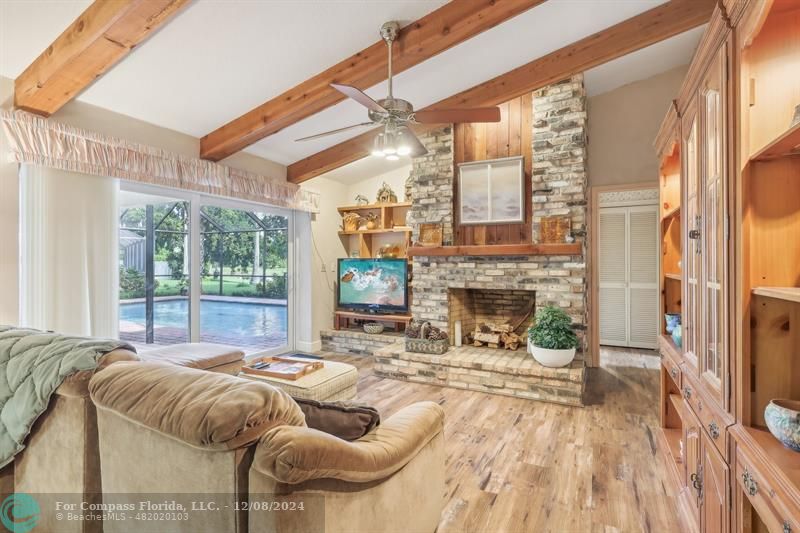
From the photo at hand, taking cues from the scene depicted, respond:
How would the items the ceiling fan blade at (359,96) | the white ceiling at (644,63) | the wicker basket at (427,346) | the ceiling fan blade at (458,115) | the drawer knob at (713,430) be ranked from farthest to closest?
1. the wicker basket at (427,346)
2. the white ceiling at (644,63)
3. the ceiling fan blade at (458,115)
4. the ceiling fan blade at (359,96)
5. the drawer knob at (713,430)

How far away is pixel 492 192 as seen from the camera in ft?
14.1

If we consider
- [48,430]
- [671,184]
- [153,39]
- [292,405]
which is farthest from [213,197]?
[671,184]

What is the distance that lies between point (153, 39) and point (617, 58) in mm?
3824

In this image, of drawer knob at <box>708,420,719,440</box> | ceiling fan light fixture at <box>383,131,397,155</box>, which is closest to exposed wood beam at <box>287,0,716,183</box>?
ceiling fan light fixture at <box>383,131,397,155</box>

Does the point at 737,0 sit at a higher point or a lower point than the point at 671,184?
higher

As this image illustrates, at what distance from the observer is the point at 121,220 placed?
3449 mm

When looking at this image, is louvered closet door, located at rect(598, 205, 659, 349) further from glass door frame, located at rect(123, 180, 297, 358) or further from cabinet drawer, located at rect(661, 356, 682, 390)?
glass door frame, located at rect(123, 180, 297, 358)

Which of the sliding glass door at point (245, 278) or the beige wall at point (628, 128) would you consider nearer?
the beige wall at point (628, 128)

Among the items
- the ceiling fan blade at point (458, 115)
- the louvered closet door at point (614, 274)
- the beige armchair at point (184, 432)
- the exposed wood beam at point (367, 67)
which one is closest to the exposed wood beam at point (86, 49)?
the exposed wood beam at point (367, 67)

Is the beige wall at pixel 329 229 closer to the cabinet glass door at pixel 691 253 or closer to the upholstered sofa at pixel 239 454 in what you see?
the cabinet glass door at pixel 691 253

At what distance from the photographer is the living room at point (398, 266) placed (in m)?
1.11

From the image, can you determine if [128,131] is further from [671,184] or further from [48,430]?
[671,184]

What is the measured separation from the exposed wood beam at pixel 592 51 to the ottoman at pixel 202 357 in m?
2.68

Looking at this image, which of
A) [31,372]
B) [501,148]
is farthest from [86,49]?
[501,148]
